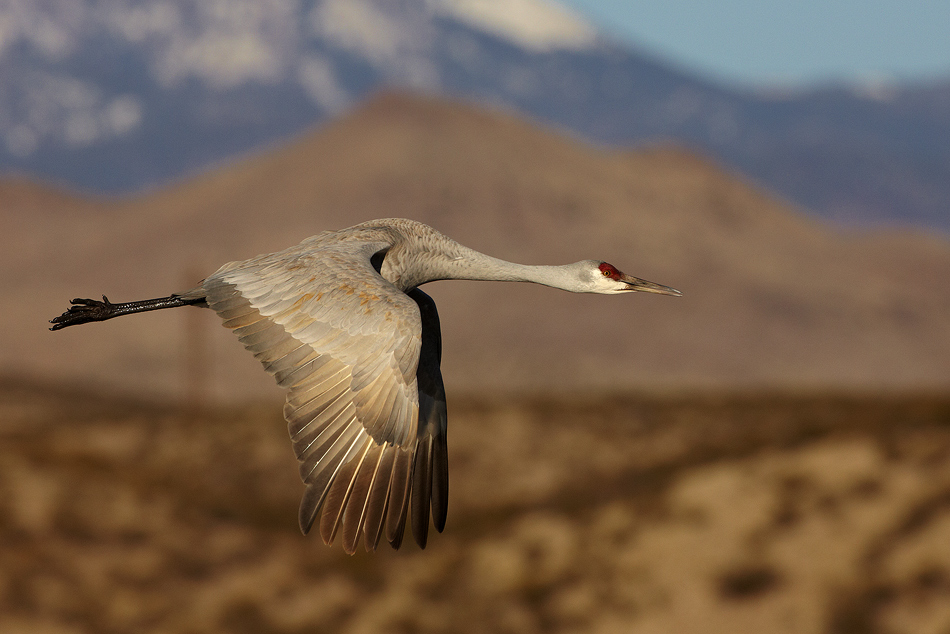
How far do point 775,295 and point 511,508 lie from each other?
87426 millimetres

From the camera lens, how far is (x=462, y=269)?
357 inches

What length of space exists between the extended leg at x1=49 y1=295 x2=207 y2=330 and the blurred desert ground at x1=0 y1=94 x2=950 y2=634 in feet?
63.8

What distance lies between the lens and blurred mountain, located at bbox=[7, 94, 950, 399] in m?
95.4

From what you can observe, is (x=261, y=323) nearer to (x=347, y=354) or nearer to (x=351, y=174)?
(x=347, y=354)

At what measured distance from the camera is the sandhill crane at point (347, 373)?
7328 millimetres

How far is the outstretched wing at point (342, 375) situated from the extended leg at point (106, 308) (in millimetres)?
352

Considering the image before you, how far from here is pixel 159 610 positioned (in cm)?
3284

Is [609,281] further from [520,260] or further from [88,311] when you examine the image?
[520,260]

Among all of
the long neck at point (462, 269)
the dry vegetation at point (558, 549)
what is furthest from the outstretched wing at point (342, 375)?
the dry vegetation at point (558, 549)

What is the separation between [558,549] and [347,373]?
23309 millimetres

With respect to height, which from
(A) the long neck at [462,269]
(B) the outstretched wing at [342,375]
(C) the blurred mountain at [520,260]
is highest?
(A) the long neck at [462,269]

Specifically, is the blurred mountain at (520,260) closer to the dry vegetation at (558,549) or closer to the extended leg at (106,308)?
the dry vegetation at (558,549)

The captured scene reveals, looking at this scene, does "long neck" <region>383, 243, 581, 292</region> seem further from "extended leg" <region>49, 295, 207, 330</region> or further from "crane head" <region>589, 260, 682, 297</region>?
"extended leg" <region>49, 295, 207, 330</region>

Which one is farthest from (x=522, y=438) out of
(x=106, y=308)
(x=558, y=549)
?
(x=106, y=308)
